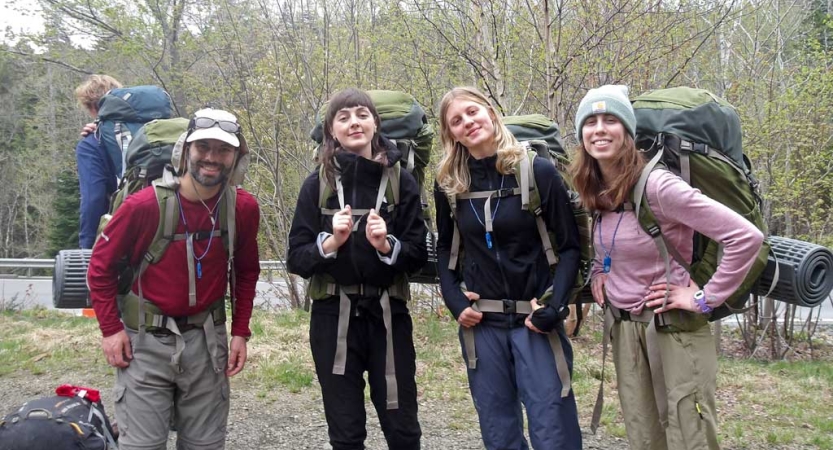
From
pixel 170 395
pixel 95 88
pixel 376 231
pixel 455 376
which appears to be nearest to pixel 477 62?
pixel 455 376

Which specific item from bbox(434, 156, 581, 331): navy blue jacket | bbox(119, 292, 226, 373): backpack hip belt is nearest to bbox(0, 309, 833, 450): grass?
bbox(434, 156, 581, 331): navy blue jacket

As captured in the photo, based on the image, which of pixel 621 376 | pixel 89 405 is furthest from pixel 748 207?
pixel 89 405

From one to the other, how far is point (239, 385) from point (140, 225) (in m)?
3.21

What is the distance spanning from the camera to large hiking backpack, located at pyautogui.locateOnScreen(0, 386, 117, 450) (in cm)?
279

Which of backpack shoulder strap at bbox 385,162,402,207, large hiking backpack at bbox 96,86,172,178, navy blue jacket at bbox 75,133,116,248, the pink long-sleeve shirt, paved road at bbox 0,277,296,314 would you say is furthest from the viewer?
paved road at bbox 0,277,296,314

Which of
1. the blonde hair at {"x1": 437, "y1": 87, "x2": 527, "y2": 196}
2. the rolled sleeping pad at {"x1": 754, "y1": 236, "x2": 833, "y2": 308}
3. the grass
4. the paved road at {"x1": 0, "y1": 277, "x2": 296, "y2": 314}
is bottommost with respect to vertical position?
the paved road at {"x1": 0, "y1": 277, "x2": 296, "y2": 314}

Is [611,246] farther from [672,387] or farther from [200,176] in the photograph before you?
[200,176]

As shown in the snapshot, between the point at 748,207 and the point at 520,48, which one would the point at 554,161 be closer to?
the point at 748,207

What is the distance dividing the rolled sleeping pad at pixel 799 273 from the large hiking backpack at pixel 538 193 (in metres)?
0.77

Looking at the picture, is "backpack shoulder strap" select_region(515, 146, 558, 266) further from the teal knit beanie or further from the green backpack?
the green backpack

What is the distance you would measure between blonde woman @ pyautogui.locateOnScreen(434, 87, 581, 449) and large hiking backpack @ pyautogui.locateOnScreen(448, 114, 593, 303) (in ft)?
0.09

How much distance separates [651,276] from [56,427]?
277cm

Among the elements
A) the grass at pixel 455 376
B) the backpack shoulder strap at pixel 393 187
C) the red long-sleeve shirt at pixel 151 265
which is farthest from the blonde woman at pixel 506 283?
the grass at pixel 455 376

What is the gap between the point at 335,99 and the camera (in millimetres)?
3133
